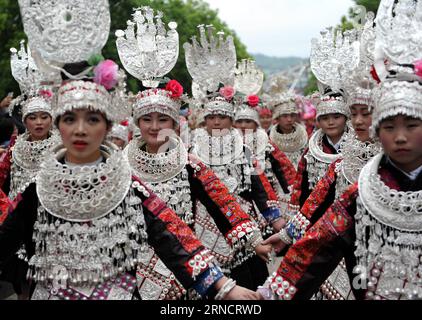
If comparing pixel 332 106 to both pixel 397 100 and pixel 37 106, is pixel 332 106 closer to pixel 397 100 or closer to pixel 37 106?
pixel 37 106

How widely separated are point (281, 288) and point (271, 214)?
8.96 feet

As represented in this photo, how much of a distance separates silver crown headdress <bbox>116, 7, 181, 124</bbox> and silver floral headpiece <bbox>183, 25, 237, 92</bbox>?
2.42 feet

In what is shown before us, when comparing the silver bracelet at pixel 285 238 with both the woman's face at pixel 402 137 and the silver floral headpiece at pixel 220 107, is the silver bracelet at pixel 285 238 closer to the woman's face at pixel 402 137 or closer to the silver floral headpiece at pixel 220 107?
the woman's face at pixel 402 137

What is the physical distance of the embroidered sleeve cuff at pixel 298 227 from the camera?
439 centimetres

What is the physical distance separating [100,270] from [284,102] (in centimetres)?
700

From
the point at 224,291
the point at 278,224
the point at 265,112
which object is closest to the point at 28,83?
the point at 278,224

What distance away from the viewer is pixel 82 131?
10.3ft

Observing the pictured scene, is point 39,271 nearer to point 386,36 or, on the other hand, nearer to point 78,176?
point 78,176

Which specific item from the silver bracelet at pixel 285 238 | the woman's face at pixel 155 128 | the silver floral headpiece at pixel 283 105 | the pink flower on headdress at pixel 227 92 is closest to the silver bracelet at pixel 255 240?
the silver bracelet at pixel 285 238

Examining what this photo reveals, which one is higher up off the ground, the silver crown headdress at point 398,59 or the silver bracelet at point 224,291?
the silver crown headdress at point 398,59

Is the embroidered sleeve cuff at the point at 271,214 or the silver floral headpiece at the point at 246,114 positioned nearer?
the embroidered sleeve cuff at the point at 271,214

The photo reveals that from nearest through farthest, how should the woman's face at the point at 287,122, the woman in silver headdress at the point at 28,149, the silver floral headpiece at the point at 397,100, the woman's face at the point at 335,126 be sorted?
1. the silver floral headpiece at the point at 397,100
2. the woman in silver headdress at the point at 28,149
3. the woman's face at the point at 335,126
4. the woman's face at the point at 287,122

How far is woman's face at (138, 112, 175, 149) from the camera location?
16.0 ft

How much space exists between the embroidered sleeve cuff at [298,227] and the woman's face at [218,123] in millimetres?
2116
